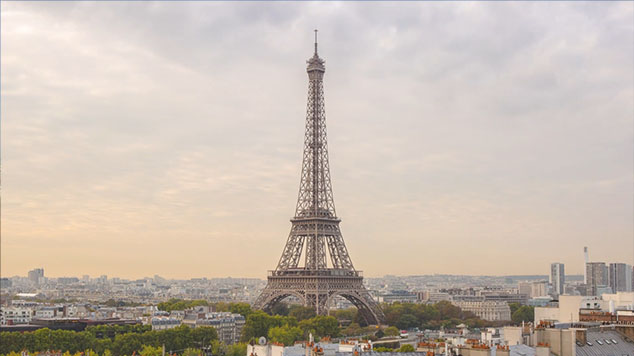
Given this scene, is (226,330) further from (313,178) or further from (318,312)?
(313,178)

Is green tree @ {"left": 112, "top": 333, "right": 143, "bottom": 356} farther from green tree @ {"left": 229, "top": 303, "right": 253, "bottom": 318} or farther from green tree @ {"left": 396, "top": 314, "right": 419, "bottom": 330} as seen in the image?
green tree @ {"left": 396, "top": 314, "right": 419, "bottom": 330}

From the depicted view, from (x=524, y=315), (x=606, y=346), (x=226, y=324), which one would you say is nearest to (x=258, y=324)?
(x=226, y=324)

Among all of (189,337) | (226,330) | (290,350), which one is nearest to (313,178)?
(226,330)

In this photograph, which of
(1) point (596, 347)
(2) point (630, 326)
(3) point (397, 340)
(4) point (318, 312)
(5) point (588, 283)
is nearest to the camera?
(1) point (596, 347)

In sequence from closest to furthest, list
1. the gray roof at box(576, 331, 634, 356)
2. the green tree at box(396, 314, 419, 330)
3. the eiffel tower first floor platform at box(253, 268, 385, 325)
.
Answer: the gray roof at box(576, 331, 634, 356), the eiffel tower first floor platform at box(253, 268, 385, 325), the green tree at box(396, 314, 419, 330)

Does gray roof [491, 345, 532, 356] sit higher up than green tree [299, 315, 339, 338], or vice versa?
gray roof [491, 345, 532, 356]

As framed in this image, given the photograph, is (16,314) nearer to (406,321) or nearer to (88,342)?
(406,321)

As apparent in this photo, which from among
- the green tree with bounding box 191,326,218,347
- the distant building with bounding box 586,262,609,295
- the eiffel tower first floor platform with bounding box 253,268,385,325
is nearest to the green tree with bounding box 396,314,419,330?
the eiffel tower first floor platform with bounding box 253,268,385,325
